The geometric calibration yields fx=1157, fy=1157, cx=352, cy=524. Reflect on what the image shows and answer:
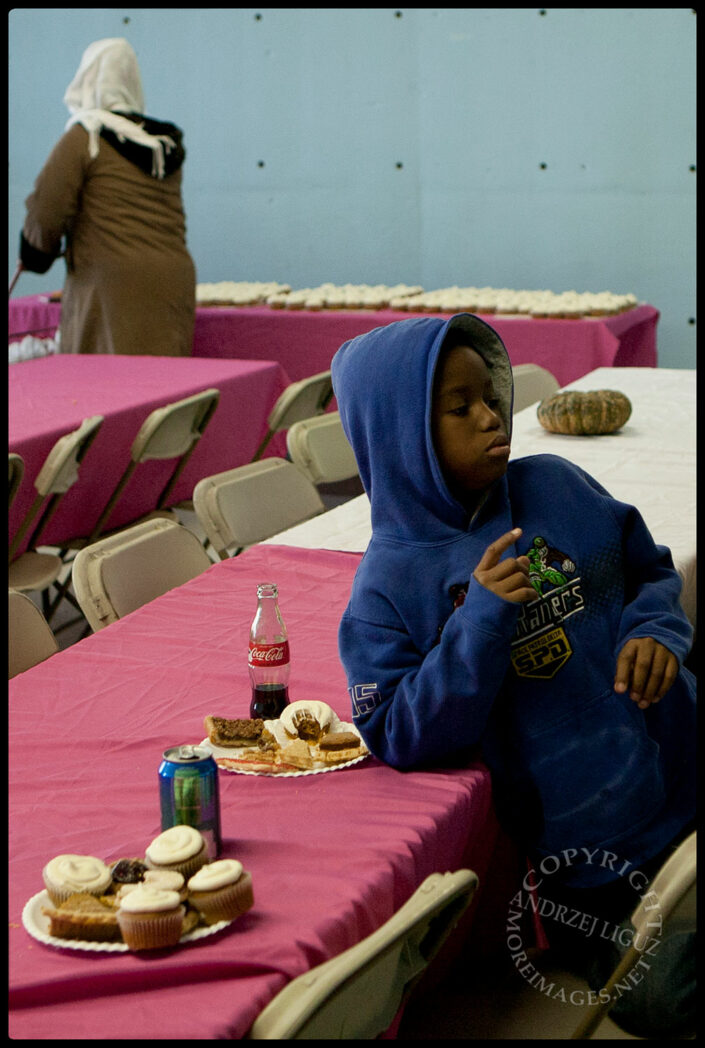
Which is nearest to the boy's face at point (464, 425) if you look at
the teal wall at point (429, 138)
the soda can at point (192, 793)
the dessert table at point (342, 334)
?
the soda can at point (192, 793)

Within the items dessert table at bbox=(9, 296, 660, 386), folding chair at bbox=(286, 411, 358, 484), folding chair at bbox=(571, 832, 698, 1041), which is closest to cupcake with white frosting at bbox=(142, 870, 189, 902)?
folding chair at bbox=(571, 832, 698, 1041)

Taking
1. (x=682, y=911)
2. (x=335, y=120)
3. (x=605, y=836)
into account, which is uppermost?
(x=335, y=120)

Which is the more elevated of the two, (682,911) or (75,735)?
(75,735)

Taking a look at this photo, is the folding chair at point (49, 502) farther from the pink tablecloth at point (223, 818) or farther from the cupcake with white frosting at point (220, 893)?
the cupcake with white frosting at point (220, 893)

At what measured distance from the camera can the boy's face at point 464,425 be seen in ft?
5.36

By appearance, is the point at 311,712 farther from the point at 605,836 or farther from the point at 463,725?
Result: the point at 605,836

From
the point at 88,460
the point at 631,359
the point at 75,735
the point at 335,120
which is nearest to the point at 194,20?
the point at 335,120

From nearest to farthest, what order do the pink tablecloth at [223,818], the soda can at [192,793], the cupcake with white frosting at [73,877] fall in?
the pink tablecloth at [223,818] → the cupcake with white frosting at [73,877] → the soda can at [192,793]

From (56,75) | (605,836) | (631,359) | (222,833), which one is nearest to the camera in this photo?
(222,833)

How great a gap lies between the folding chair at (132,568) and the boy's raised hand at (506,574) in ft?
3.69

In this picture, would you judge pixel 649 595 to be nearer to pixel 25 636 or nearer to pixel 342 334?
pixel 25 636

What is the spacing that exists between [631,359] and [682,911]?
15.8 feet

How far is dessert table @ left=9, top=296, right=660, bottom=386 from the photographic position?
18.2ft

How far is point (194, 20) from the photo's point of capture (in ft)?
25.9
